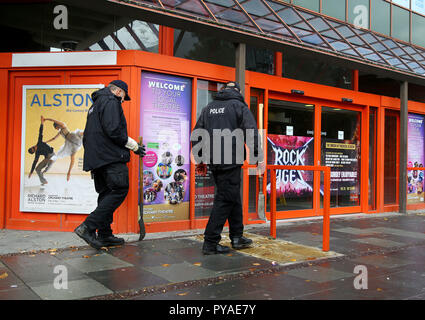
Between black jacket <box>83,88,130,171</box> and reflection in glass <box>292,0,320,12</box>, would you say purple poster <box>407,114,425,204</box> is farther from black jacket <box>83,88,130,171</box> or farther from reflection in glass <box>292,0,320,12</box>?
black jacket <box>83,88,130,171</box>

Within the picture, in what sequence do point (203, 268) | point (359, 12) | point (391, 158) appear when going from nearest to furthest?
point (203, 268) → point (359, 12) → point (391, 158)

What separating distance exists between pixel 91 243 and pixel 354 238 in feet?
12.8

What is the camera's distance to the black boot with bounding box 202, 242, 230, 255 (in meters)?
5.05

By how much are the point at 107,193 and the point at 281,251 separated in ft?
7.68

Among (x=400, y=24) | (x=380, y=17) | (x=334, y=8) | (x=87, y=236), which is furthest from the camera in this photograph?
(x=400, y=24)

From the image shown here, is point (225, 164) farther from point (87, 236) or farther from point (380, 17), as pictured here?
point (380, 17)

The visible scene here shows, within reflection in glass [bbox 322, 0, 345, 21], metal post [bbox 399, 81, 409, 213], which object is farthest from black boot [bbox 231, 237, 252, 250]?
reflection in glass [bbox 322, 0, 345, 21]

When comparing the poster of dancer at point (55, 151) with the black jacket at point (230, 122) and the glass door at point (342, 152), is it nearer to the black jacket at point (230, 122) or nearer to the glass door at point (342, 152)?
the black jacket at point (230, 122)

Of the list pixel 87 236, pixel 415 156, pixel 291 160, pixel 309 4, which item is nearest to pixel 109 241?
pixel 87 236

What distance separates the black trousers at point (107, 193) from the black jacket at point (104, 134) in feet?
0.39

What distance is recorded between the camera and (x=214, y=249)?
5.11m

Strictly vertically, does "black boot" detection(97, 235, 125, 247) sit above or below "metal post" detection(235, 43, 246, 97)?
below

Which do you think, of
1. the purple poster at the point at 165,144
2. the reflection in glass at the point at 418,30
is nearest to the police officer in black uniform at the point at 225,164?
the purple poster at the point at 165,144

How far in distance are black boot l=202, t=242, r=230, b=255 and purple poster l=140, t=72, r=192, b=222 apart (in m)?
1.58
